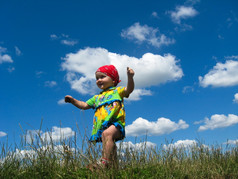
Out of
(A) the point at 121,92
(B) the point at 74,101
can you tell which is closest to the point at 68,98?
(B) the point at 74,101

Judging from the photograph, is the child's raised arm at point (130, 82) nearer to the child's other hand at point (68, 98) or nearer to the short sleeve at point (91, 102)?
the short sleeve at point (91, 102)

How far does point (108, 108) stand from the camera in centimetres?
401

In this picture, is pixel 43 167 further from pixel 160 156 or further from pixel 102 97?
pixel 160 156

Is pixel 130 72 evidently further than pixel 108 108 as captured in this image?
No

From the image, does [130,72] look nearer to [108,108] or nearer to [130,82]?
[130,82]

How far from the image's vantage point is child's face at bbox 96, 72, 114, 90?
14.3 ft

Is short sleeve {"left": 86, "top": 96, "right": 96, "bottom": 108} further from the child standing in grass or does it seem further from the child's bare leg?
the child's bare leg

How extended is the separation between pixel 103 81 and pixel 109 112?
0.66m

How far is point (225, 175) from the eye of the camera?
420 cm

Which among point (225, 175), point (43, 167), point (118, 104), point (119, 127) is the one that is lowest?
point (225, 175)

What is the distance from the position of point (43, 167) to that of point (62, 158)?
302 mm

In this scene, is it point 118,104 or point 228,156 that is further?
point 228,156

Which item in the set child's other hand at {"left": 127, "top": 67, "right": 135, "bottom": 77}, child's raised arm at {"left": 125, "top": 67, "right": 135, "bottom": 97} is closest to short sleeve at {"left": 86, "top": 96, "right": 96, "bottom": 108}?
child's raised arm at {"left": 125, "top": 67, "right": 135, "bottom": 97}

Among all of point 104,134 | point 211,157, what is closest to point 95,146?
point 104,134
